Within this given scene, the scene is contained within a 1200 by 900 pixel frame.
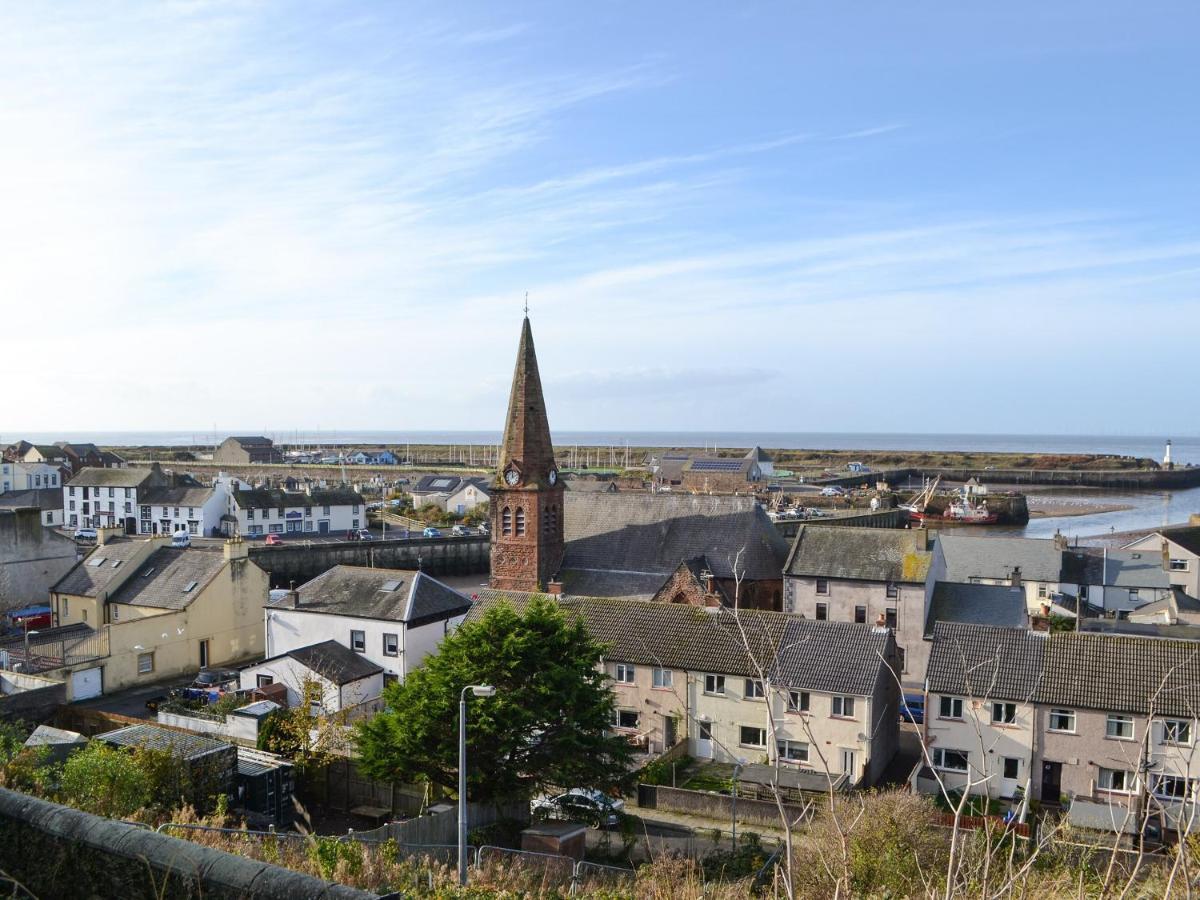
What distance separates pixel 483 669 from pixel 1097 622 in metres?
34.9

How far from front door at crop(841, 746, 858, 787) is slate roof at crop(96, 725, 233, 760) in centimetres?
1882

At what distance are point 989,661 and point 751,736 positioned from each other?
27.2 ft

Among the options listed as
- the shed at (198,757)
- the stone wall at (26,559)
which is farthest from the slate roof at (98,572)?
the shed at (198,757)

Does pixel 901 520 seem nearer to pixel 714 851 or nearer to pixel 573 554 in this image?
pixel 573 554

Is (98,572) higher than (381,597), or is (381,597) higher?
(98,572)

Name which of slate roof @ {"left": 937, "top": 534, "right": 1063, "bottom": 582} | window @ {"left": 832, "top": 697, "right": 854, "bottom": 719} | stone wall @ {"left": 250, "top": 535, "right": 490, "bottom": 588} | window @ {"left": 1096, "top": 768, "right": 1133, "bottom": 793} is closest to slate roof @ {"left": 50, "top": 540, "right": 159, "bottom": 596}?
stone wall @ {"left": 250, "top": 535, "right": 490, "bottom": 588}

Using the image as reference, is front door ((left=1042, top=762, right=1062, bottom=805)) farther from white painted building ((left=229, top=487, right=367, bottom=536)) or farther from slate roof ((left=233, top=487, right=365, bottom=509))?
slate roof ((left=233, top=487, right=365, bottom=509))

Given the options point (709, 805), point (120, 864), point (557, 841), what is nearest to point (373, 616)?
point (709, 805)

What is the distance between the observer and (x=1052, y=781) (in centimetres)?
2833

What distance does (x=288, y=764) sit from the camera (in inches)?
979

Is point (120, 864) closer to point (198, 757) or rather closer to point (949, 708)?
point (198, 757)

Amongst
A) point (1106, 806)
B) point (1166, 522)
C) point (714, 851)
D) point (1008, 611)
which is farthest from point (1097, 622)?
point (1166, 522)

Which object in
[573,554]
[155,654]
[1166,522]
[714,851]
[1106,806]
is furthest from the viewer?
[1166,522]

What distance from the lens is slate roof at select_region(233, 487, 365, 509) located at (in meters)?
86.1
